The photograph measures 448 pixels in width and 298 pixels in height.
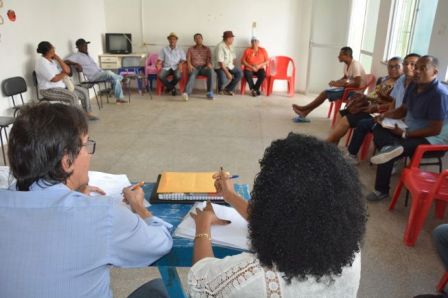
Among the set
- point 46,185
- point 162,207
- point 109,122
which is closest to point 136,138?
point 109,122

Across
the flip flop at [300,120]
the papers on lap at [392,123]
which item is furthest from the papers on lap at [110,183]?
the flip flop at [300,120]

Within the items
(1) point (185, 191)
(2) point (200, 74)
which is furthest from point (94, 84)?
(1) point (185, 191)

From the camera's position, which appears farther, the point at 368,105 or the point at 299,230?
the point at 368,105

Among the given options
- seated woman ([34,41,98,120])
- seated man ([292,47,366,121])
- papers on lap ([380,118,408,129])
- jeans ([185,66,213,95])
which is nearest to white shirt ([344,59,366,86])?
seated man ([292,47,366,121])

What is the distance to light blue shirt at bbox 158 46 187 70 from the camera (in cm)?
688

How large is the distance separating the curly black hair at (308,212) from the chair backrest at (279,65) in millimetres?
6580

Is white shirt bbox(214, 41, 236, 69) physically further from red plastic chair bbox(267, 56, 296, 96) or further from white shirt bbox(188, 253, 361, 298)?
white shirt bbox(188, 253, 361, 298)

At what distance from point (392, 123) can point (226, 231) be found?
249 cm

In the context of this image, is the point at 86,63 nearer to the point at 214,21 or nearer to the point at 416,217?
the point at 214,21

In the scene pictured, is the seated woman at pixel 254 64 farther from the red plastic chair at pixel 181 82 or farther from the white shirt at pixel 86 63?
the white shirt at pixel 86 63

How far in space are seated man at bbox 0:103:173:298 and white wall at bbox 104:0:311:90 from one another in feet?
21.5

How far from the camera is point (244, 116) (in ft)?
18.5

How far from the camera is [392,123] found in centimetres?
326

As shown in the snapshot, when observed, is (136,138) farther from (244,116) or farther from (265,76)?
(265,76)
